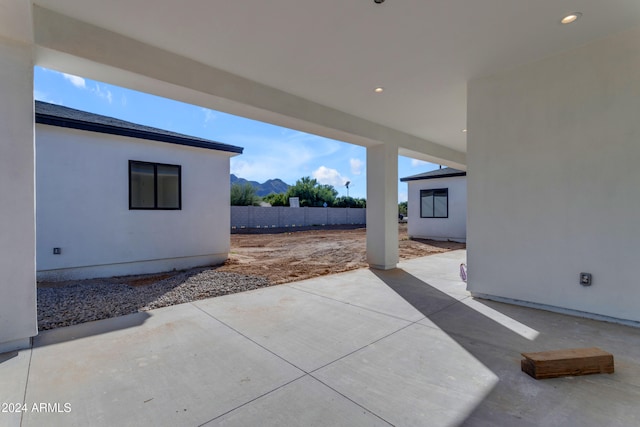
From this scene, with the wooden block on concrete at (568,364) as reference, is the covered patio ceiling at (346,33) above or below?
above

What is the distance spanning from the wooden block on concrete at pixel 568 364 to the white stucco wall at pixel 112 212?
6.96 metres

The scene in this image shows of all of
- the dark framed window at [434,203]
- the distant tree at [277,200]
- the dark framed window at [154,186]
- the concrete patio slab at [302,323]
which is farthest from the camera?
the distant tree at [277,200]

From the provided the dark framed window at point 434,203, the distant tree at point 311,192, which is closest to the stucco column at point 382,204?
the dark framed window at point 434,203

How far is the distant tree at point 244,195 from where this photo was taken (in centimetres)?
2563

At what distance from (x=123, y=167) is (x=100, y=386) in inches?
210

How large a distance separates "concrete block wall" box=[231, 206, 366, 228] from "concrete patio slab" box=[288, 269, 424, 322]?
13.6 metres

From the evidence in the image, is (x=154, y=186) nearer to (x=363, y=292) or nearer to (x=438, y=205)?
(x=363, y=292)

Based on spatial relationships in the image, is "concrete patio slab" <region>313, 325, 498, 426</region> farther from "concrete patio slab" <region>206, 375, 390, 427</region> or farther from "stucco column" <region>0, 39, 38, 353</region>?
"stucco column" <region>0, 39, 38, 353</region>

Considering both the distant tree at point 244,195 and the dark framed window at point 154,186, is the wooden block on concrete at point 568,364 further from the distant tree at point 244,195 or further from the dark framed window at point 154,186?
the distant tree at point 244,195

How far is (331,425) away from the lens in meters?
1.82

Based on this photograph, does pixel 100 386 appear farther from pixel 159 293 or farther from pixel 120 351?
pixel 159 293

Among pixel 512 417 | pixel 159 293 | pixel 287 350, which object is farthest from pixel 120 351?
pixel 512 417

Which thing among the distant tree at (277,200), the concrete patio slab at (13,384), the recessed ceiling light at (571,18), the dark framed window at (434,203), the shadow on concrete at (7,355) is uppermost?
the recessed ceiling light at (571,18)

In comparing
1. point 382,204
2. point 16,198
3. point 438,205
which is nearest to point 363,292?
point 382,204
